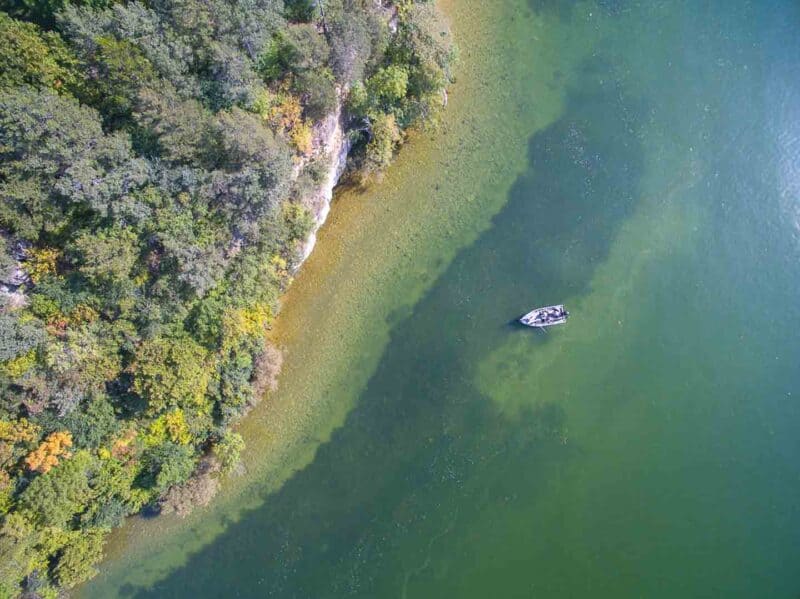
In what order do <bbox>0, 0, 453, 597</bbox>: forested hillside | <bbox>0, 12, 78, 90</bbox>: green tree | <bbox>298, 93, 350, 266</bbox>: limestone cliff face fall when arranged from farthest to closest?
<bbox>298, 93, 350, 266</bbox>: limestone cliff face → <bbox>0, 0, 453, 597</bbox>: forested hillside → <bbox>0, 12, 78, 90</bbox>: green tree

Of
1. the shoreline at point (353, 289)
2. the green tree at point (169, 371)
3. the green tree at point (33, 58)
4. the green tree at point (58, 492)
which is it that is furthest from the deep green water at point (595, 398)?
the green tree at point (33, 58)

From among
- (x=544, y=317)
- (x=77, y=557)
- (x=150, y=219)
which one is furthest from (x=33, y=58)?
(x=544, y=317)

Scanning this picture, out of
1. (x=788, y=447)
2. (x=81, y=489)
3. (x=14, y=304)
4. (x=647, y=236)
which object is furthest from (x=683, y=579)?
(x=14, y=304)

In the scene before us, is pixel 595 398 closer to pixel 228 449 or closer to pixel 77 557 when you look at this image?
pixel 228 449

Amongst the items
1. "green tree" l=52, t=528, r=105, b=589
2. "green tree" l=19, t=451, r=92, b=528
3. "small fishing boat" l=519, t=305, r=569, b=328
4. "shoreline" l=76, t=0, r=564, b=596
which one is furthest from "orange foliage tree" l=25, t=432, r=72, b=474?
"small fishing boat" l=519, t=305, r=569, b=328

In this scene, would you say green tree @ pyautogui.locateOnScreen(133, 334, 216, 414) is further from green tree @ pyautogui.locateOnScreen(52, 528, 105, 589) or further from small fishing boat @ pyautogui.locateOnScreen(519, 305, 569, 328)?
small fishing boat @ pyautogui.locateOnScreen(519, 305, 569, 328)

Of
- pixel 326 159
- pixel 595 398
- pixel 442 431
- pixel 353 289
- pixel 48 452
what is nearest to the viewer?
pixel 48 452
